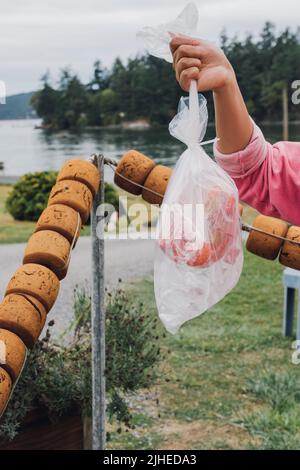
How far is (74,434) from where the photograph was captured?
218cm

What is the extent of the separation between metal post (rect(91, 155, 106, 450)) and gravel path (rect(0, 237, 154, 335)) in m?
2.45

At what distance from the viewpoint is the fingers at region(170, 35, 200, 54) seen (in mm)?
1136

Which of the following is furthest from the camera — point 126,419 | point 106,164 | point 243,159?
point 126,419

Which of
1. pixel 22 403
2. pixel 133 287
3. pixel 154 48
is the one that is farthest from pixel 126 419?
pixel 133 287

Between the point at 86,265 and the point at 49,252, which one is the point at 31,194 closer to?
the point at 86,265

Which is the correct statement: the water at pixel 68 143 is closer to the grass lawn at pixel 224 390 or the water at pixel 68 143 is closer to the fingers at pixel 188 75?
the grass lawn at pixel 224 390

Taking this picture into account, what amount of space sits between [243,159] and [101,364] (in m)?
0.73

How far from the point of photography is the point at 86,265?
6031 millimetres

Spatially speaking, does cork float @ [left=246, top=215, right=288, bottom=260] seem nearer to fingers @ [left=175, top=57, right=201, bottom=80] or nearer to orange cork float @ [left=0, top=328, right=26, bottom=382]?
fingers @ [left=175, top=57, right=201, bottom=80]

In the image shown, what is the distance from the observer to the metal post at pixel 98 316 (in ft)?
5.37

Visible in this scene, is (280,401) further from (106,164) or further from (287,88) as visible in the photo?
(287,88)

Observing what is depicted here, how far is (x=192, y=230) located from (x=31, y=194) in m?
7.65

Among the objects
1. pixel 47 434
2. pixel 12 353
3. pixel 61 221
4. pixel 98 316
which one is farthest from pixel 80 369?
pixel 12 353

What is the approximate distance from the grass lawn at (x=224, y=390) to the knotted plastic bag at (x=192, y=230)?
5.10 ft
